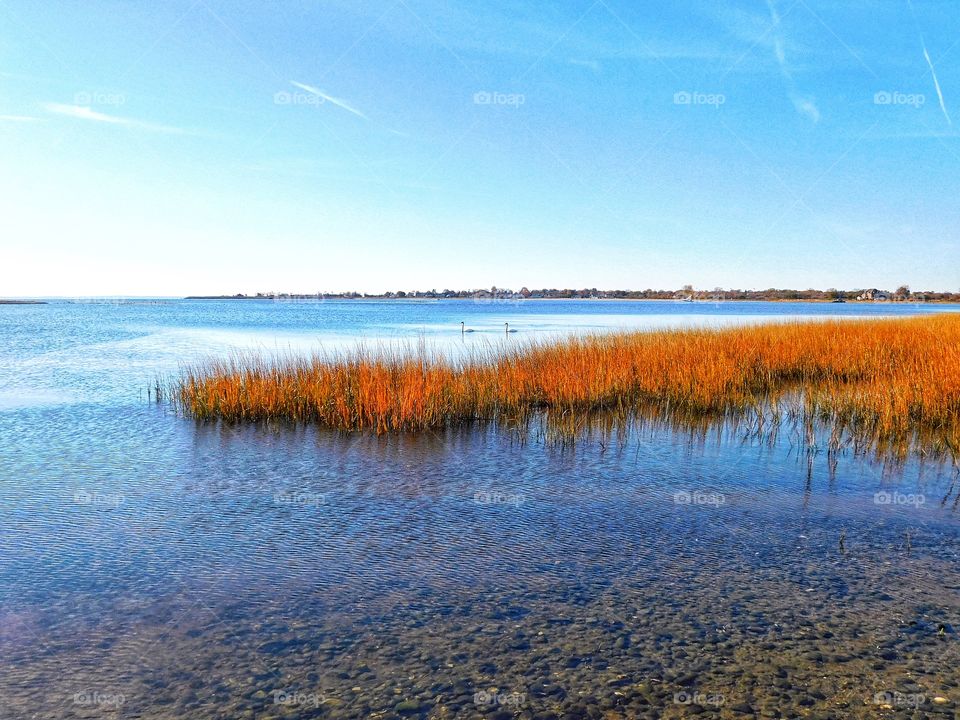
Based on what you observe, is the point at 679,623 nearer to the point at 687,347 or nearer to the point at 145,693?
the point at 145,693

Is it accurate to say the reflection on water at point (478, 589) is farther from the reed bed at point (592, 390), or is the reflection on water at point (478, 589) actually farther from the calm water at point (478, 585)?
the reed bed at point (592, 390)

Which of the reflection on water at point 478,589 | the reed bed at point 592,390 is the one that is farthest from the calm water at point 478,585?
the reed bed at point 592,390

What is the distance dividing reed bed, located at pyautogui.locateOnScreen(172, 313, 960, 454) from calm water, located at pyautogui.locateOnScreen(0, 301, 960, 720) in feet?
6.15

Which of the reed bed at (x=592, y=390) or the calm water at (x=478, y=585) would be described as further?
the reed bed at (x=592, y=390)

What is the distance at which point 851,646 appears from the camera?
3.91m

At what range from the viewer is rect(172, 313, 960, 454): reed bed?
34.6 feet

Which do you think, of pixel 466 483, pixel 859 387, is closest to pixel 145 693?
pixel 466 483

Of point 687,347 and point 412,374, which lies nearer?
point 412,374

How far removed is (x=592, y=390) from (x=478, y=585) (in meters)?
7.91

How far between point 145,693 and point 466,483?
174 inches

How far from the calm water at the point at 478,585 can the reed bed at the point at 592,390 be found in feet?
6.15

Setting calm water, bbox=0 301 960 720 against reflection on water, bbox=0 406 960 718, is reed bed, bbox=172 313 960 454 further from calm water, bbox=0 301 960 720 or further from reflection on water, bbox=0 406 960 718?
reflection on water, bbox=0 406 960 718

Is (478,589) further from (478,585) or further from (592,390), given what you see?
(592,390)

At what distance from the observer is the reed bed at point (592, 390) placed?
1054 cm
